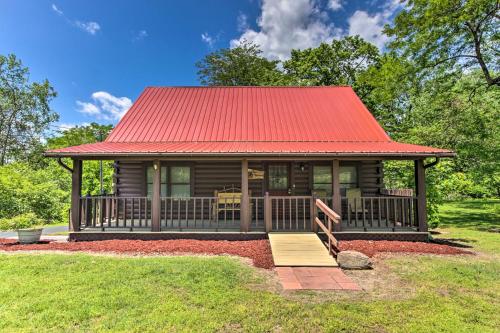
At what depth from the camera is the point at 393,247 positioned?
26.2 feet

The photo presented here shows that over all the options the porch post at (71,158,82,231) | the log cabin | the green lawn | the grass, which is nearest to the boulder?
the green lawn

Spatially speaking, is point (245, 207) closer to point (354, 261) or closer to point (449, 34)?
point (354, 261)

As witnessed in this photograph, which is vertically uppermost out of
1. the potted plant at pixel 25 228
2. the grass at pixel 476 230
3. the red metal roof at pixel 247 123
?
the red metal roof at pixel 247 123

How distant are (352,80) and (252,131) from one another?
1709 centimetres

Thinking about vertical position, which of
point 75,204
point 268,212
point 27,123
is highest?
point 27,123

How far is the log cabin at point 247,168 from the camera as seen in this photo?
8.91 metres

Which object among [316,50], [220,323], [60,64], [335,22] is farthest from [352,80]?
[60,64]

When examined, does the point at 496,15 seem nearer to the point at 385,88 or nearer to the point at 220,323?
the point at 385,88

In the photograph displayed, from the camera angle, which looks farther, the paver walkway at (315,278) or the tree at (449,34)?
the tree at (449,34)

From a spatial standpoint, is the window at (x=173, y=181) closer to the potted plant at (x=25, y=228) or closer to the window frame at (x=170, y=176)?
the window frame at (x=170, y=176)

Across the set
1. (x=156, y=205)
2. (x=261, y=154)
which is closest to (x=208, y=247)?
(x=156, y=205)

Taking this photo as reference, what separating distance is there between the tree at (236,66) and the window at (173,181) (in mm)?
22331

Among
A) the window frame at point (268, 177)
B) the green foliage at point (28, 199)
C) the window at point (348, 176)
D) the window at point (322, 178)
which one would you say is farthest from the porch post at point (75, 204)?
the window at point (348, 176)

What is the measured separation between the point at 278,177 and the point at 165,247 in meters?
5.17
